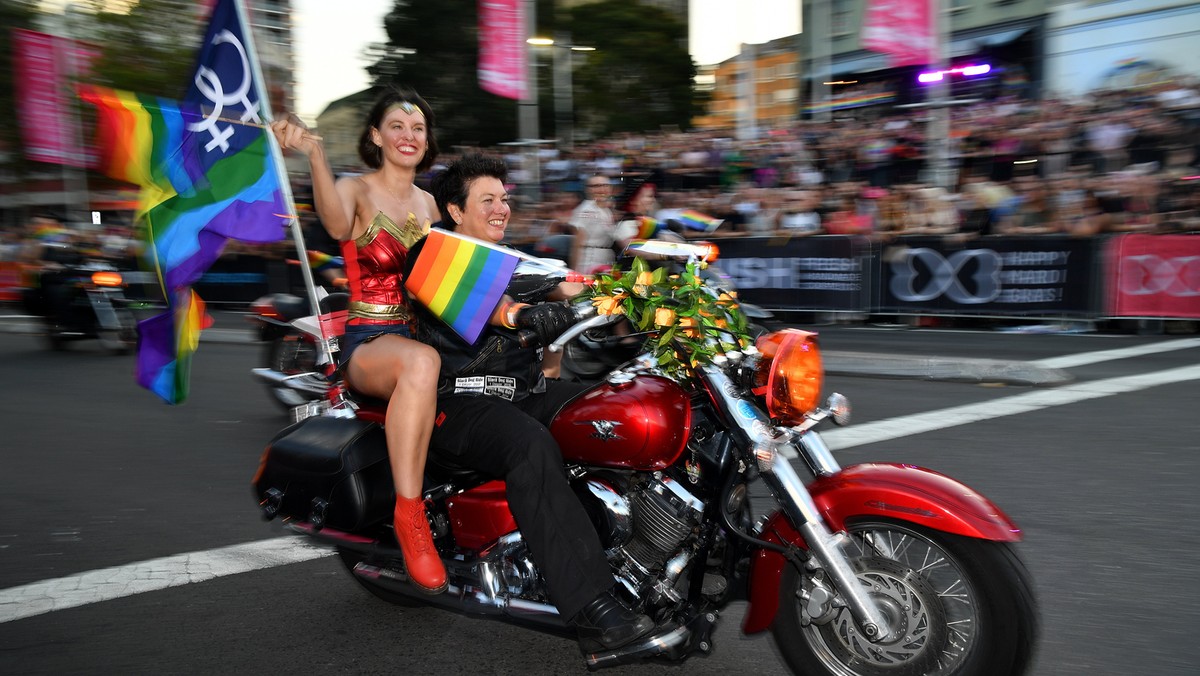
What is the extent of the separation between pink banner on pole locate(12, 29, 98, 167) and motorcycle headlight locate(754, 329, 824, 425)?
25.7 meters

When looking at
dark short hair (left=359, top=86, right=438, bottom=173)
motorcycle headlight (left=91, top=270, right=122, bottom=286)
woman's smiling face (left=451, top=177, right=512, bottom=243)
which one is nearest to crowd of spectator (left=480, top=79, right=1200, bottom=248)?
motorcycle headlight (left=91, top=270, right=122, bottom=286)

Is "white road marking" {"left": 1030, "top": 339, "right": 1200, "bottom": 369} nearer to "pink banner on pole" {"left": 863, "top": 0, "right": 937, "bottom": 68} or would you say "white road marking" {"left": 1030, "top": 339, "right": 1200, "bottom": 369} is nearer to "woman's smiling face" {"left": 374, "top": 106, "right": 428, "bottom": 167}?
"pink banner on pole" {"left": 863, "top": 0, "right": 937, "bottom": 68}

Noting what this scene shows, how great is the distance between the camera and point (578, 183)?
789 inches

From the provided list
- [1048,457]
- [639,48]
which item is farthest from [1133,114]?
[639,48]

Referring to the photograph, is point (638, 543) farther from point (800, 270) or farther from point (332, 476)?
point (800, 270)

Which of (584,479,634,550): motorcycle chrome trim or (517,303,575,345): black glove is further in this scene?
(584,479,634,550): motorcycle chrome trim

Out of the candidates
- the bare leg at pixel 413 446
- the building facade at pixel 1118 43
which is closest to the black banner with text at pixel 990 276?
the building facade at pixel 1118 43

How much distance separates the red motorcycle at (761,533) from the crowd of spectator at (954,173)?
10.4 metres

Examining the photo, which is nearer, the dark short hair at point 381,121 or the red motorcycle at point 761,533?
the red motorcycle at point 761,533

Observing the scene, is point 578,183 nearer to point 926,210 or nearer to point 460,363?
point 926,210

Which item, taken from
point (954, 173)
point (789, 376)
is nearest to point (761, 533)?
point (789, 376)

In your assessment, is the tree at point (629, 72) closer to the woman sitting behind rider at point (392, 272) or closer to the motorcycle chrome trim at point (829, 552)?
the woman sitting behind rider at point (392, 272)

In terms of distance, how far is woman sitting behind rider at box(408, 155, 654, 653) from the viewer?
10.3 feet

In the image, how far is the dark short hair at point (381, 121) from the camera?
13.6 feet
